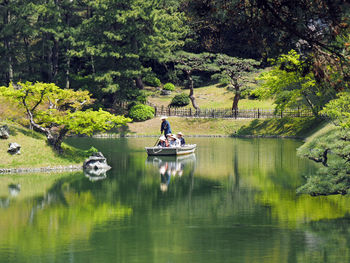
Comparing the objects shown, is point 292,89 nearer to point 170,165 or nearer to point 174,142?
point 174,142

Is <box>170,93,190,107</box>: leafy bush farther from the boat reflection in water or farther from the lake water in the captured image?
the lake water

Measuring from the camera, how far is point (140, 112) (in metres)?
A: 66.5

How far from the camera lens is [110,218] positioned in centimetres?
2156

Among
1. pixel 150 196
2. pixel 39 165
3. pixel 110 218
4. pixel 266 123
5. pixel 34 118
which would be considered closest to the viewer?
pixel 110 218

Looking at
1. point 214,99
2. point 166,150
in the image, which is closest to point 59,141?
point 166,150

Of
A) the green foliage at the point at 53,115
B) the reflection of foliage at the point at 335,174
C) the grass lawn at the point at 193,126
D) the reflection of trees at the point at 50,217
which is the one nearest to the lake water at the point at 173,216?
the reflection of trees at the point at 50,217

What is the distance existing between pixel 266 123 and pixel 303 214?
139 ft

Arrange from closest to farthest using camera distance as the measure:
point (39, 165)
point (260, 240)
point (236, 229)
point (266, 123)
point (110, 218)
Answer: point (260, 240) → point (236, 229) → point (110, 218) → point (39, 165) → point (266, 123)

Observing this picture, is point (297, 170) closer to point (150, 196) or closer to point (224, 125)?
point (150, 196)

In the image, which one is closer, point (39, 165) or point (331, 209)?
point (331, 209)

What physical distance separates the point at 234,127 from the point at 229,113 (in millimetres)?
3514

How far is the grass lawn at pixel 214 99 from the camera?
71.0 meters

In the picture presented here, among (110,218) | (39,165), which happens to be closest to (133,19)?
(39,165)

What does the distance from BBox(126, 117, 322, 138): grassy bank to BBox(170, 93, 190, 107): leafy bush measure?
4.30 metres
